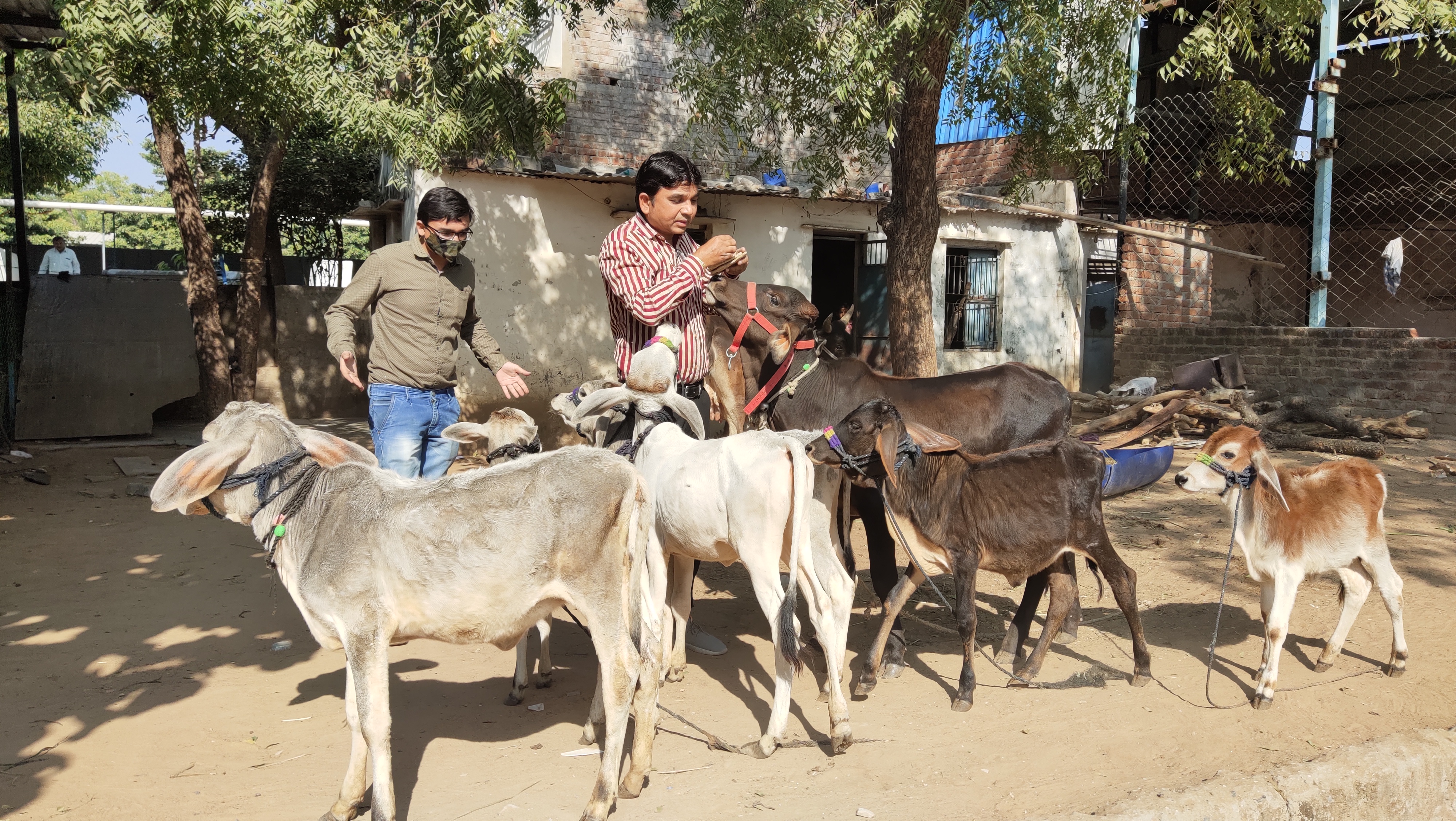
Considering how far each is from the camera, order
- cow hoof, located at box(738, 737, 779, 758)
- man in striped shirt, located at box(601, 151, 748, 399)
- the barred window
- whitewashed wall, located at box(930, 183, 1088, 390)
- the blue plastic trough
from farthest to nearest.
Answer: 1. the barred window
2. whitewashed wall, located at box(930, 183, 1088, 390)
3. the blue plastic trough
4. man in striped shirt, located at box(601, 151, 748, 399)
5. cow hoof, located at box(738, 737, 779, 758)

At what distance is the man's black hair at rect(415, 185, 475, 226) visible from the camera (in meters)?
4.67

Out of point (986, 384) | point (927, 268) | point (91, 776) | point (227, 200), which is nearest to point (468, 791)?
point (91, 776)

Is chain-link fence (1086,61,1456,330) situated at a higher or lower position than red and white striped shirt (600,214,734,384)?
higher

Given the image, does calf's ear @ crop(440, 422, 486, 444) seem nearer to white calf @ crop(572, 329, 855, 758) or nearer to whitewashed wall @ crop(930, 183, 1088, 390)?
white calf @ crop(572, 329, 855, 758)

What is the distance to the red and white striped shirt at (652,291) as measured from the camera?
4344 millimetres

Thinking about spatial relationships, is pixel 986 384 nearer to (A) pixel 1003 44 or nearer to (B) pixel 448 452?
(B) pixel 448 452

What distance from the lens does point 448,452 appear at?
4.91 m

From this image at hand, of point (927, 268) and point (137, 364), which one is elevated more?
point (927, 268)

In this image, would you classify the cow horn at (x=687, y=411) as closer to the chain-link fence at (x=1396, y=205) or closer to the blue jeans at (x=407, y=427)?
the blue jeans at (x=407, y=427)

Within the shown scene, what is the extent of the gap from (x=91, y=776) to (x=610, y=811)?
1.95m

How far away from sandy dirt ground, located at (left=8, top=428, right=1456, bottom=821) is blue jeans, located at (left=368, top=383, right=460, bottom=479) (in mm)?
806

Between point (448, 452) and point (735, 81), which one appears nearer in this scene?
point (448, 452)

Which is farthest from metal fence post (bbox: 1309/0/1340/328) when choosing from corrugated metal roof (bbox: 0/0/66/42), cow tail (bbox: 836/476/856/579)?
corrugated metal roof (bbox: 0/0/66/42)

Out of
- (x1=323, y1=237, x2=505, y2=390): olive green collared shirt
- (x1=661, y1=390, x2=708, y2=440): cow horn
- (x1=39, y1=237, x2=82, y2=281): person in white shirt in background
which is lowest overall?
(x1=661, y1=390, x2=708, y2=440): cow horn
